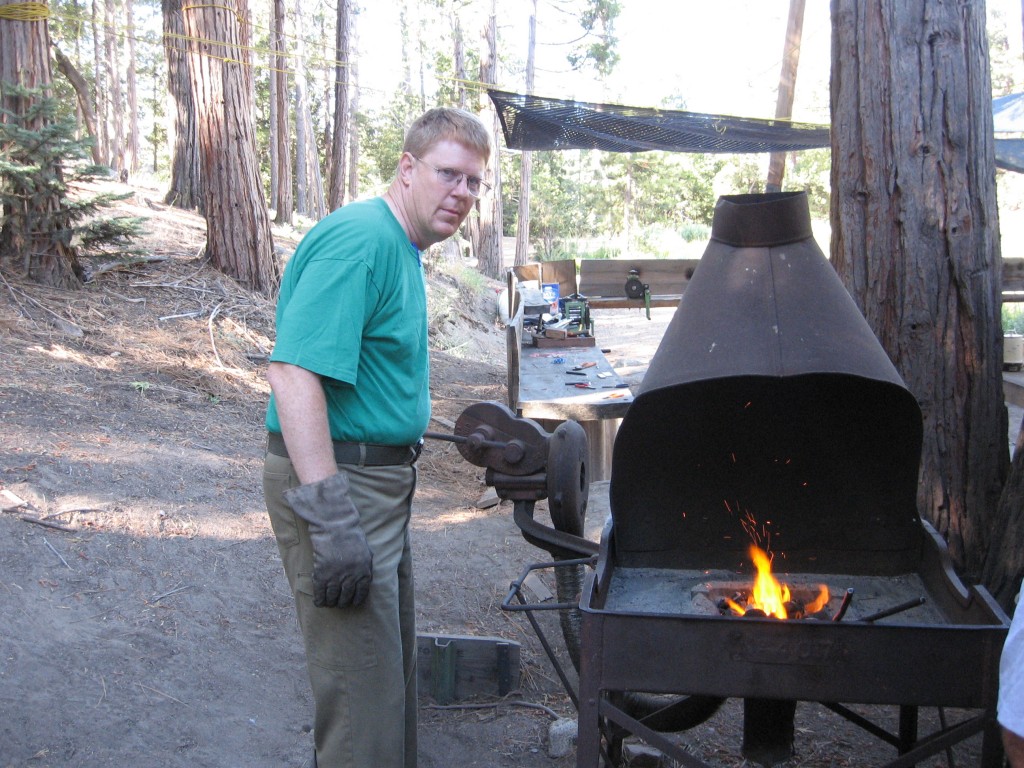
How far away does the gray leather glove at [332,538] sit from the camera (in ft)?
6.63

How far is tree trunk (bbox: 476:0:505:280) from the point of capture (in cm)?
1920

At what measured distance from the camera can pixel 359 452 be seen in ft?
7.24

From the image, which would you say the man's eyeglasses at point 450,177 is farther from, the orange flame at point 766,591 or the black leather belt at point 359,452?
the orange flame at point 766,591

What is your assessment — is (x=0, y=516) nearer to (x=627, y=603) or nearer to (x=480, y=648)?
(x=480, y=648)

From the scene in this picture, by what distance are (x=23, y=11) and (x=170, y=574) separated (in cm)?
488

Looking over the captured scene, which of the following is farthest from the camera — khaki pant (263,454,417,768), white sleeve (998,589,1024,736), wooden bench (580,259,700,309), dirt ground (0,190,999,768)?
wooden bench (580,259,700,309)

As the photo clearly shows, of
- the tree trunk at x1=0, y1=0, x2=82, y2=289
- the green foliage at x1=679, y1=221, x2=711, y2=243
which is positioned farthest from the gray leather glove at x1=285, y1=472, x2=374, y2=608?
the green foliage at x1=679, y1=221, x2=711, y2=243

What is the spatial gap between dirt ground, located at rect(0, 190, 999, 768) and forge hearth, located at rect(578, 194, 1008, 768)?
2.58 ft

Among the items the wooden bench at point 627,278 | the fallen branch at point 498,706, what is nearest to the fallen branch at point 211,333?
the wooden bench at point 627,278

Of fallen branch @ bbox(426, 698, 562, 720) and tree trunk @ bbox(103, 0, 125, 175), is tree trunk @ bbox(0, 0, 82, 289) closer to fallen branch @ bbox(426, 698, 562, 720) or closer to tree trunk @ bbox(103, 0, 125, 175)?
fallen branch @ bbox(426, 698, 562, 720)

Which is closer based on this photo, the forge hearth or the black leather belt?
the forge hearth

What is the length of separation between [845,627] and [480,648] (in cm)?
186

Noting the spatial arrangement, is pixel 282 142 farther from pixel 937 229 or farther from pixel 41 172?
pixel 937 229

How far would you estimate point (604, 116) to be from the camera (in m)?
9.38
